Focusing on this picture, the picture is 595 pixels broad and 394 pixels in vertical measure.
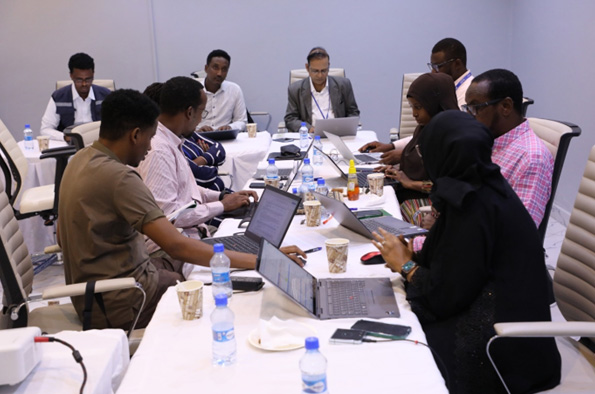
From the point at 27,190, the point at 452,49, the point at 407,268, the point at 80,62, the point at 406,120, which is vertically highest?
the point at 452,49

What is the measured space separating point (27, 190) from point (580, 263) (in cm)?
355

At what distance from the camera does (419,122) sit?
3.35 m

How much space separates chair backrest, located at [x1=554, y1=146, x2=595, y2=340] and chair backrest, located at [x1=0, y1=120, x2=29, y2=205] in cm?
330

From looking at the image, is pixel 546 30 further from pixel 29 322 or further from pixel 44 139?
pixel 29 322

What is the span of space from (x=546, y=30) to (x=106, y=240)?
14.9 ft

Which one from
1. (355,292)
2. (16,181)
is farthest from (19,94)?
(355,292)

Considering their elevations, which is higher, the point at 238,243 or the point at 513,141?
the point at 513,141

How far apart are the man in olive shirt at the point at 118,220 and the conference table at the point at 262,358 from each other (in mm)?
265

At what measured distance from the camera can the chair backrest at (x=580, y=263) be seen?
79.9 inches

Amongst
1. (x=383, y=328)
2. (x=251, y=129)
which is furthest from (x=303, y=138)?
(x=383, y=328)

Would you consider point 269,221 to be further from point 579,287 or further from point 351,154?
point 351,154

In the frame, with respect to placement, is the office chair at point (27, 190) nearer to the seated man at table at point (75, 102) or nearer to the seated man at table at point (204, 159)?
the seated man at table at point (204, 159)

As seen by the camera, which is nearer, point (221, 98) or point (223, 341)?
point (223, 341)

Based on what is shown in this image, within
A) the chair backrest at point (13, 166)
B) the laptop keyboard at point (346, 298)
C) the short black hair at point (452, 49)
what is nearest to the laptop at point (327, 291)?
the laptop keyboard at point (346, 298)
